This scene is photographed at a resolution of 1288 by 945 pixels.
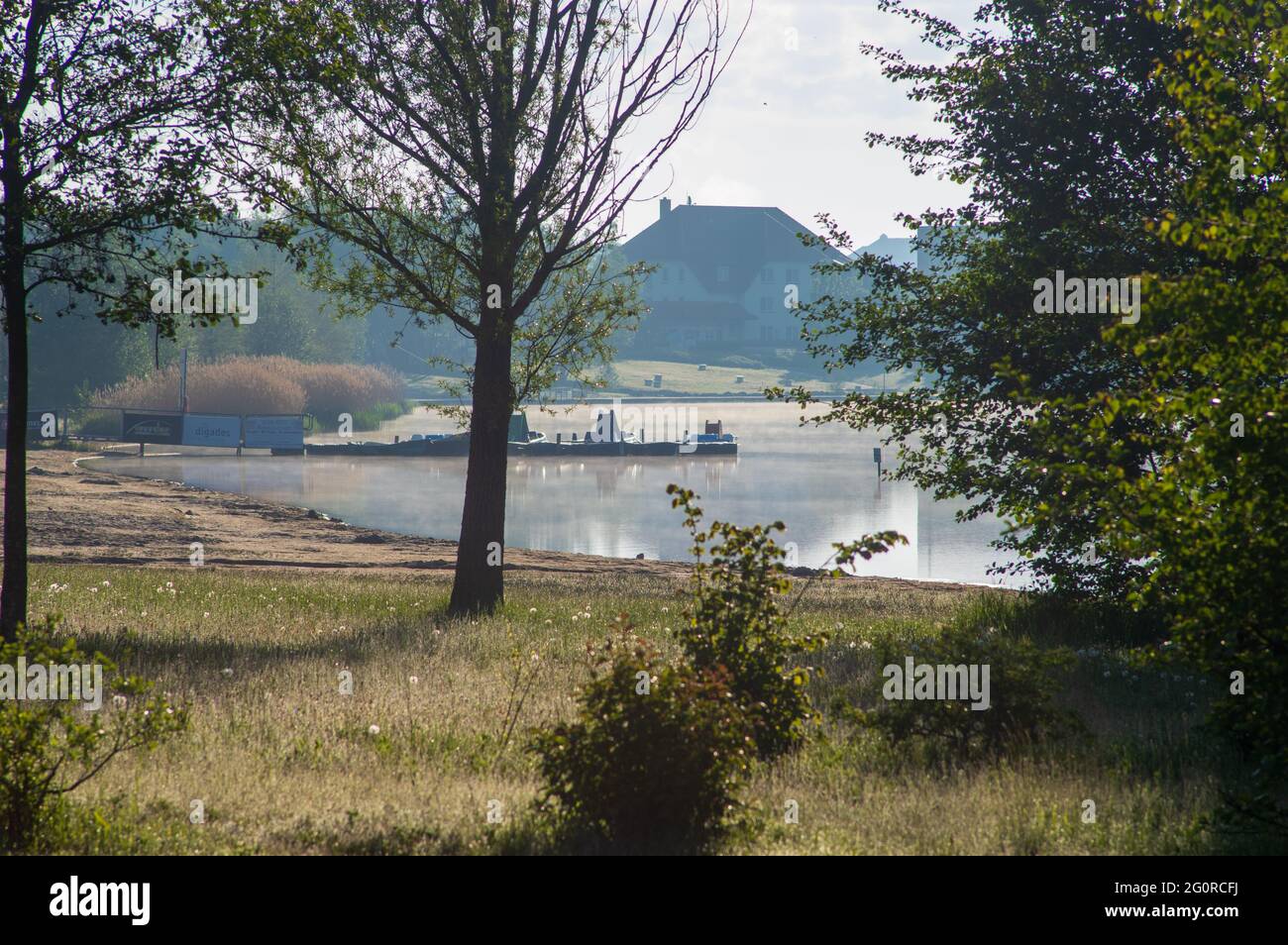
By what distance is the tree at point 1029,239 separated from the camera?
1411cm

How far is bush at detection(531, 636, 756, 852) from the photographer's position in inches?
233

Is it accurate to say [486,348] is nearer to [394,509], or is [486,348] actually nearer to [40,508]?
[40,508]

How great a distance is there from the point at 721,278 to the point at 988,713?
464 ft

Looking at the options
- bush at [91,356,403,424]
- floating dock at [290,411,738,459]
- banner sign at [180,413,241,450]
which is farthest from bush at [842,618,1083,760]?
bush at [91,356,403,424]

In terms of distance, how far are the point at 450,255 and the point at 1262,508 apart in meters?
12.6

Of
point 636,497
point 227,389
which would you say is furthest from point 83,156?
point 227,389

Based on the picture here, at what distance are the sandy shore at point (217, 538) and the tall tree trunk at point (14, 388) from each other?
13.4 metres

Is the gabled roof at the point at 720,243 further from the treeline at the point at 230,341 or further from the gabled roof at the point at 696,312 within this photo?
the treeline at the point at 230,341

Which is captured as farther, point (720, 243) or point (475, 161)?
point (720, 243)

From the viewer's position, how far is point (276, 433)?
6481 cm

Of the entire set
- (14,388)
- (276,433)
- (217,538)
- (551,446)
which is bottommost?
(217,538)

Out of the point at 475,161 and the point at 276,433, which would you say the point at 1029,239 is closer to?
the point at 475,161

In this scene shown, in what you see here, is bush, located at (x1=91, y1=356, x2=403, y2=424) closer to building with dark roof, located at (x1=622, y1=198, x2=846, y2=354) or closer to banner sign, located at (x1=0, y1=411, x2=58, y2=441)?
banner sign, located at (x1=0, y1=411, x2=58, y2=441)

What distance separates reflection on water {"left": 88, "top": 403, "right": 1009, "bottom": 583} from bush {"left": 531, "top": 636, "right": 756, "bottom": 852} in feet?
74.4
